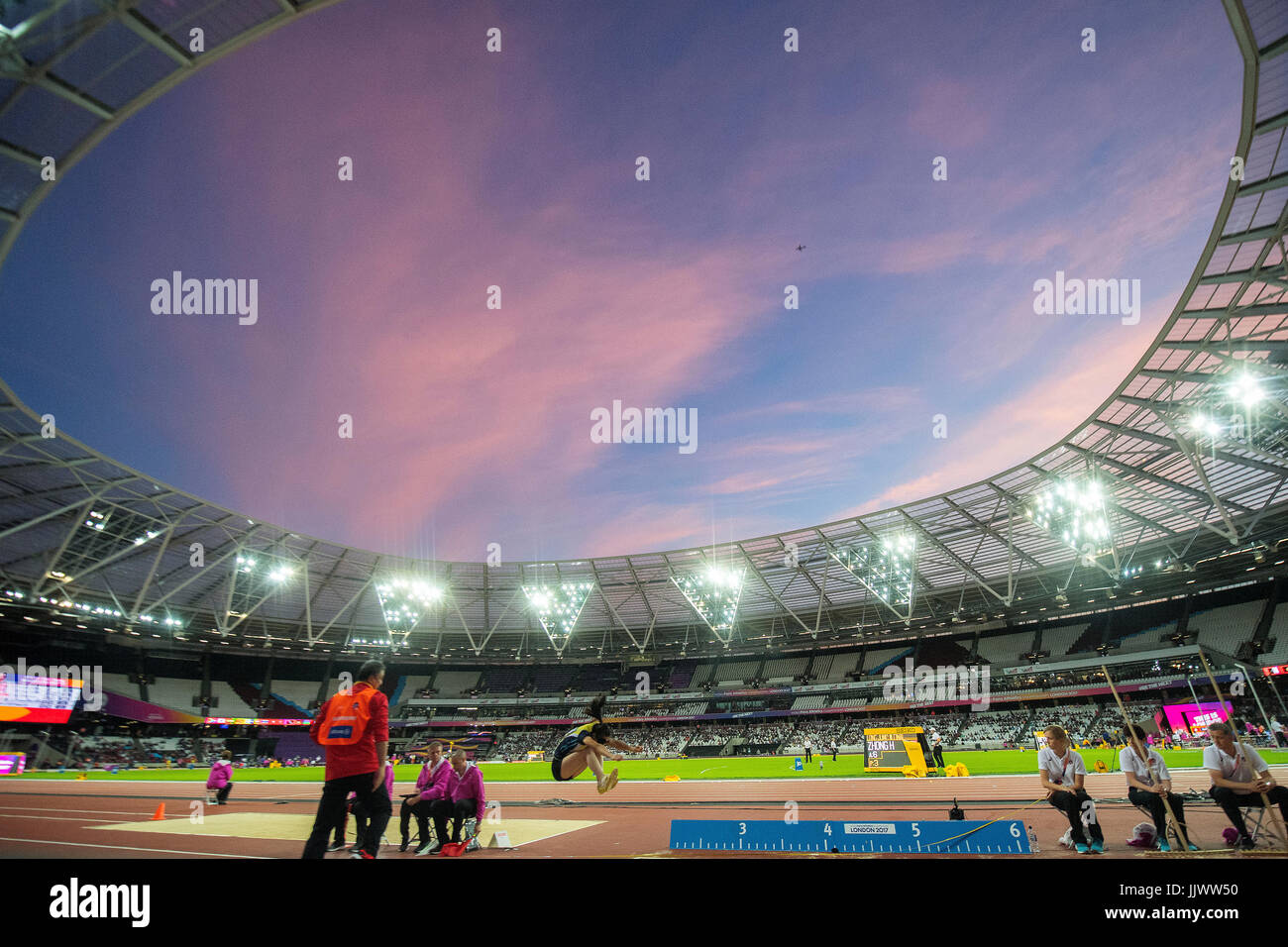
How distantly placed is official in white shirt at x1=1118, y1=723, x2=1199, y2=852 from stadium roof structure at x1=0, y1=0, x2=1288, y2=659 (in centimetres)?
1620

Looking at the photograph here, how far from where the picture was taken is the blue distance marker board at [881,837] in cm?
652

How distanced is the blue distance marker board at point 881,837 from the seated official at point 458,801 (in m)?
3.59

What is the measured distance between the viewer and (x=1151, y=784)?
7.41m

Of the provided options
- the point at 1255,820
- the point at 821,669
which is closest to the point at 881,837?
the point at 1255,820

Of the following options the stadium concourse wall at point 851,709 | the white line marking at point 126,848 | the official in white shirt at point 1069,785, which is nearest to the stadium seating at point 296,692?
the stadium concourse wall at point 851,709

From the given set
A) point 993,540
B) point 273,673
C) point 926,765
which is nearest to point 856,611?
point 993,540

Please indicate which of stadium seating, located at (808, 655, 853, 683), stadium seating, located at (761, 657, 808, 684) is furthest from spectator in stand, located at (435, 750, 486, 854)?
stadium seating, located at (761, 657, 808, 684)

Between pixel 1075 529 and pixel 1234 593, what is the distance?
27.8m

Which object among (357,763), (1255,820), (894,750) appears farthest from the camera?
(894,750)

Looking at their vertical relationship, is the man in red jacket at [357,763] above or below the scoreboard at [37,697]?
above

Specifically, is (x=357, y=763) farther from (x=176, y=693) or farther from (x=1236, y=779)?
(x=176, y=693)

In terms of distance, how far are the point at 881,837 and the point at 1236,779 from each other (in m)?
4.53

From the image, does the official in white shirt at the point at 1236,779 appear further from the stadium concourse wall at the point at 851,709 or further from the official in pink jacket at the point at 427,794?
→ the stadium concourse wall at the point at 851,709
